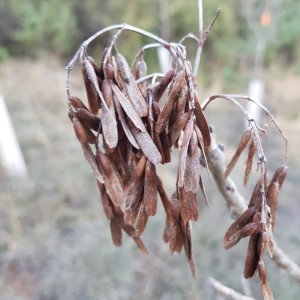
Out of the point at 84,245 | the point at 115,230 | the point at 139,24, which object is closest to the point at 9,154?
the point at 84,245

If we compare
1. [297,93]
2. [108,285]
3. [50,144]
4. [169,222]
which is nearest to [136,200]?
[169,222]

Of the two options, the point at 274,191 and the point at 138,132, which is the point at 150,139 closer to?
the point at 138,132

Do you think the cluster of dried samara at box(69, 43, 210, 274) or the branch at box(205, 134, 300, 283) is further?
the branch at box(205, 134, 300, 283)

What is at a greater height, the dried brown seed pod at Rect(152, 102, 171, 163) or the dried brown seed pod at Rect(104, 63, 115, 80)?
the dried brown seed pod at Rect(104, 63, 115, 80)

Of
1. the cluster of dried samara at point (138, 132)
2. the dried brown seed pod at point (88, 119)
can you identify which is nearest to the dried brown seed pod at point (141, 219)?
the cluster of dried samara at point (138, 132)

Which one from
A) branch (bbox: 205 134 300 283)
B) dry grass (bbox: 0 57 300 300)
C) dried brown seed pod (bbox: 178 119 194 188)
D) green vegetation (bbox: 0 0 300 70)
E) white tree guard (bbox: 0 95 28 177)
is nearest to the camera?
dried brown seed pod (bbox: 178 119 194 188)

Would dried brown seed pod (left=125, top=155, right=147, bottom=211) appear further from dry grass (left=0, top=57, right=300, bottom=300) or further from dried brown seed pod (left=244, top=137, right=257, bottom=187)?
dry grass (left=0, top=57, right=300, bottom=300)

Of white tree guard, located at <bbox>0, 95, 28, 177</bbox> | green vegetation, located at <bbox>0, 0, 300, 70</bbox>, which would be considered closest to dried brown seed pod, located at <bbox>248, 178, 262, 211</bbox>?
white tree guard, located at <bbox>0, 95, 28, 177</bbox>
